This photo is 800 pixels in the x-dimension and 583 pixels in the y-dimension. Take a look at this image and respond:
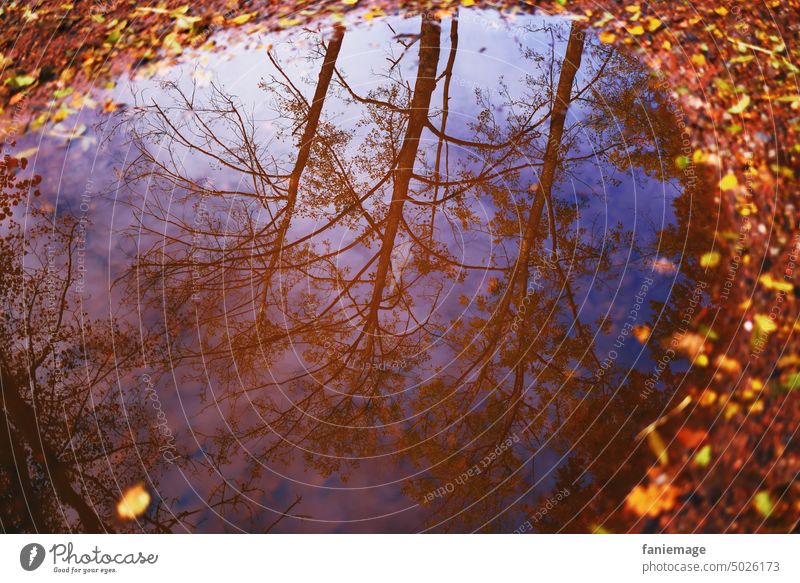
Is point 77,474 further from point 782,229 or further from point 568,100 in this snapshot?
point 782,229

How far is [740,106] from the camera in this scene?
4.91m

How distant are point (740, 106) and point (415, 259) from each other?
3502mm

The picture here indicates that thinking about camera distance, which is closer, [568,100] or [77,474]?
[77,474]

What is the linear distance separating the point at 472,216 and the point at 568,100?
167 centimetres

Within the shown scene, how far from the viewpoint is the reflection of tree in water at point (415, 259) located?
4.29 m

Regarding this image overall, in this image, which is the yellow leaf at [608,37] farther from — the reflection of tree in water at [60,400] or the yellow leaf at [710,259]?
the reflection of tree in water at [60,400]

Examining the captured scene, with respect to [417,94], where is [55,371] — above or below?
below

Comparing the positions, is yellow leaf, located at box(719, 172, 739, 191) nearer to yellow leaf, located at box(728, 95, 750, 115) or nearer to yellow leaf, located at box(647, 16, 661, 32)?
yellow leaf, located at box(728, 95, 750, 115)

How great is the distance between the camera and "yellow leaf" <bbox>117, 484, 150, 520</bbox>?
4.26 m

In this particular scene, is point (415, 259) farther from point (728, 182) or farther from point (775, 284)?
point (775, 284)

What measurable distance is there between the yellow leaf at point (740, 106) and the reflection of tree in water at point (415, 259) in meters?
0.54

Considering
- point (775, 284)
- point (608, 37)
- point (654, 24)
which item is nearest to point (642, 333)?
point (775, 284)
